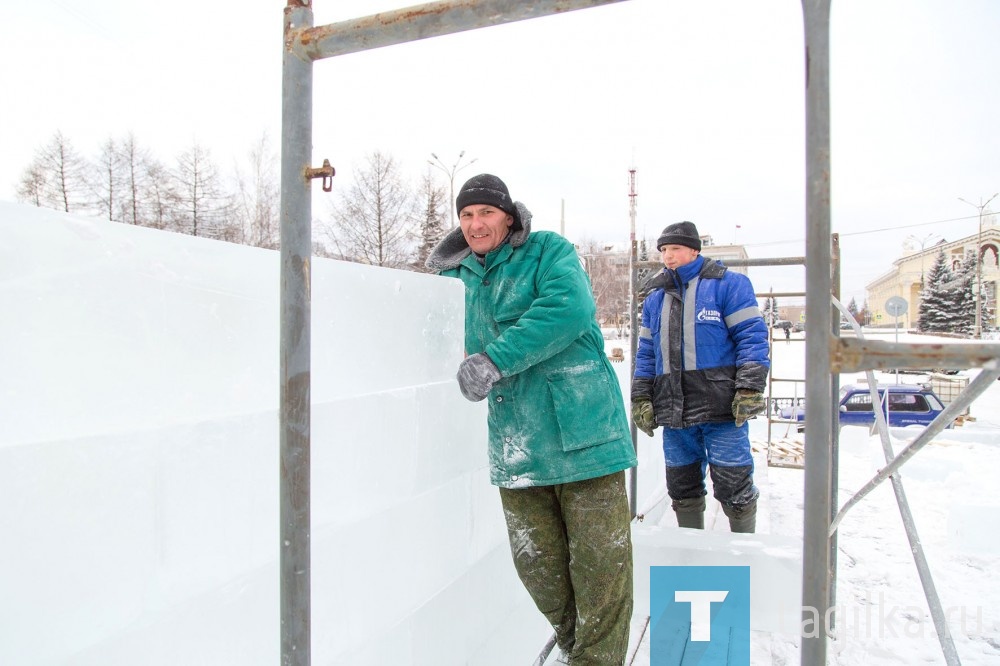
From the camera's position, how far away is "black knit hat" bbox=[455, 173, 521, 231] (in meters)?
1.89

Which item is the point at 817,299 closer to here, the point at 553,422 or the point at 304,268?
the point at 304,268

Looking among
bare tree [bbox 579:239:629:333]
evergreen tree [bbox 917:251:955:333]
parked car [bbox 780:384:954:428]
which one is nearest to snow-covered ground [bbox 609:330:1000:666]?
parked car [bbox 780:384:954:428]

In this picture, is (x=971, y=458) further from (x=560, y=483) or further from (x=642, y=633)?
(x=560, y=483)

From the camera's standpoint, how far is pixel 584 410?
5.88ft

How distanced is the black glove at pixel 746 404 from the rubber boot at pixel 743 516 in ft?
1.79

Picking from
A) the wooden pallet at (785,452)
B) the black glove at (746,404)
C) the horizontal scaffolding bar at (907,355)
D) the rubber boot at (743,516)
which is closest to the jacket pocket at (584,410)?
the horizontal scaffolding bar at (907,355)

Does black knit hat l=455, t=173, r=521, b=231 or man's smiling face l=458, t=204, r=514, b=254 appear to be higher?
black knit hat l=455, t=173, r=521, b=231

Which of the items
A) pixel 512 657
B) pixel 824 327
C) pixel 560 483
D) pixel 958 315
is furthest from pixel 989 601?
pixel 958 315

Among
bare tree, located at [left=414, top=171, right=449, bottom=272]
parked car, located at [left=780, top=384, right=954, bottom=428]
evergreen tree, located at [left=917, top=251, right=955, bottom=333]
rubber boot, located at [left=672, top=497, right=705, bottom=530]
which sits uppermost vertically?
bare tree, located at [left=414, top=171, right=449, bottom=272]

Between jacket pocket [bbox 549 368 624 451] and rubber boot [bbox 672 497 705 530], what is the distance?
1611 mm

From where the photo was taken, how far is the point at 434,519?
1.96 meters

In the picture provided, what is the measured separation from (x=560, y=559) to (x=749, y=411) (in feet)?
4.21

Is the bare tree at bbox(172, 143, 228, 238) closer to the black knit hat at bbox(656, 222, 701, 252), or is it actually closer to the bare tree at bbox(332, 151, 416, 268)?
the bare tree at bbox(332, 151, 416, 268)

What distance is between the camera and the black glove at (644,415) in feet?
10.2
